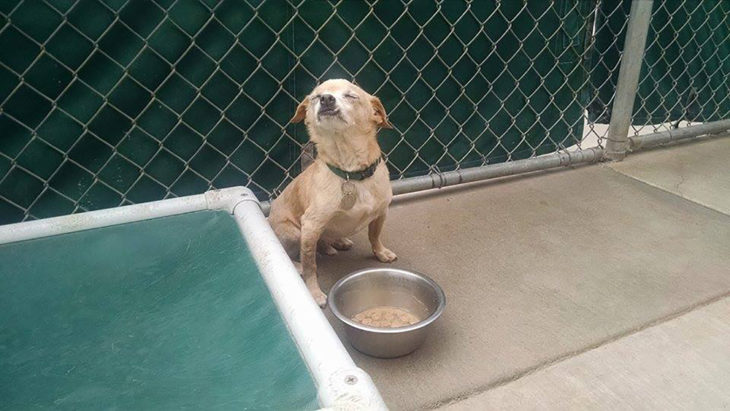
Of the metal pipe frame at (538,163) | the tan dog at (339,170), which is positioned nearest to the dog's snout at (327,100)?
the tan dog at (339,170)

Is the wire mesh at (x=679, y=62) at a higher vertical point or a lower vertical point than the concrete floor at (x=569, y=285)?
higher

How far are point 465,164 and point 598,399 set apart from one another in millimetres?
1511

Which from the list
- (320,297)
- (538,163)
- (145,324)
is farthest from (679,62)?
(145,324)

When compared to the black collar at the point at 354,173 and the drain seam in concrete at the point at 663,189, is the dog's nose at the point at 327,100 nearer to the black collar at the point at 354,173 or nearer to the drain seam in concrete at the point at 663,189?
the black collar at the point at 354,173

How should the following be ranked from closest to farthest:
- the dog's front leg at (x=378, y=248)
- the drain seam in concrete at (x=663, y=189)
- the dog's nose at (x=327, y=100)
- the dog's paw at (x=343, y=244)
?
the dog's nose at (x=327, y=100) < the dog's front leg at (x=378, y=248) < the dog's paw at (x=343, y=244) < the drain seam in concrete at (x=663, y=189)

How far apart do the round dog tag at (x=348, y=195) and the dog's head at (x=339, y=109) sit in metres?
0.19

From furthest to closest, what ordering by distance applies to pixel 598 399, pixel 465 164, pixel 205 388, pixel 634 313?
pixel 465 164 < pixel 634 313 < pixel 598 399 < pixel 205 388

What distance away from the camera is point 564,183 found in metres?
2.82

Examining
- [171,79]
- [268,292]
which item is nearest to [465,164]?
[171,79]

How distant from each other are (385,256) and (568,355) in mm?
774

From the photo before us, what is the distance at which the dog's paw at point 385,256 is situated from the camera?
2154mm

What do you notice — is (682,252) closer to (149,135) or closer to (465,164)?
(465,164)

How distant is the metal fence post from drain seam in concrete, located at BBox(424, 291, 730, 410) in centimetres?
126

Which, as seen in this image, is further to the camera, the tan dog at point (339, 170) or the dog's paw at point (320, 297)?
the dog's paw at point (320, 297)
